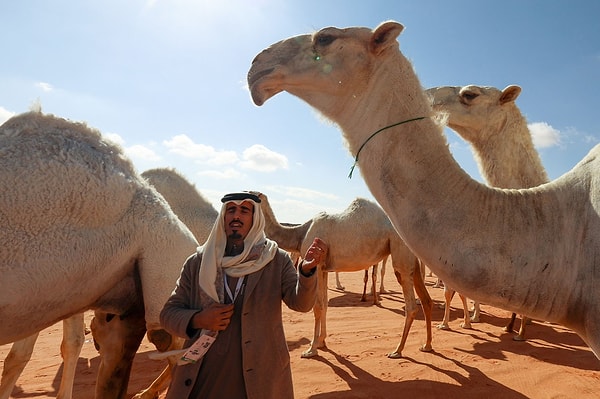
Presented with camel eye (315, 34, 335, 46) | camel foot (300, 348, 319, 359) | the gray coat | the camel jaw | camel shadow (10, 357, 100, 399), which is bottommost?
camel shadow (10, 357, 100, 399)

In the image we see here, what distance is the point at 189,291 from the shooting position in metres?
→ 2.46

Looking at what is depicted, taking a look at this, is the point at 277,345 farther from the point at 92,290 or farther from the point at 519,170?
the point at 519,170

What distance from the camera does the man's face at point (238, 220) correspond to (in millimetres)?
2479

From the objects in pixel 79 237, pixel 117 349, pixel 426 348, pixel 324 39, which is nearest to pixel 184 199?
pixel 117 349

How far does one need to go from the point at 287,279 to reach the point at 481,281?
1118 millimetres

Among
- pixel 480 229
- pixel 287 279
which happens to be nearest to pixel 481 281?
pixel 480 229

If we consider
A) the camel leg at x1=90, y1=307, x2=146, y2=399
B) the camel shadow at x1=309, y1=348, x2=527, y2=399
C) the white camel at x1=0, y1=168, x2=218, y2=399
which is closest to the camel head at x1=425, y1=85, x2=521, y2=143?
the camel shadow at x1=309, y1=348, x2=527, y2=399

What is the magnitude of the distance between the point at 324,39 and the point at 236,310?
66.4 inches

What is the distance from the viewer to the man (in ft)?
7.17

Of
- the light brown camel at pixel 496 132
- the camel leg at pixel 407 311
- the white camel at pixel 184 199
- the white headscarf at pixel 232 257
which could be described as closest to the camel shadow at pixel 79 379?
the white camel at pixel 184 199

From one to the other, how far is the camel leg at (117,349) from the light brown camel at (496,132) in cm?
312

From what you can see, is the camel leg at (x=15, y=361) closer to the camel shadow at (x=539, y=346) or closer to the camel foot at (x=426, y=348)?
the camel foot at (x=426, y=348)

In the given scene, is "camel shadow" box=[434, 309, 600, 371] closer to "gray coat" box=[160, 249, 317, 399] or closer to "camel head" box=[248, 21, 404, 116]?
"gray coat" box=[160, 249, 317, 399]

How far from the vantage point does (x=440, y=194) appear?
206cm
